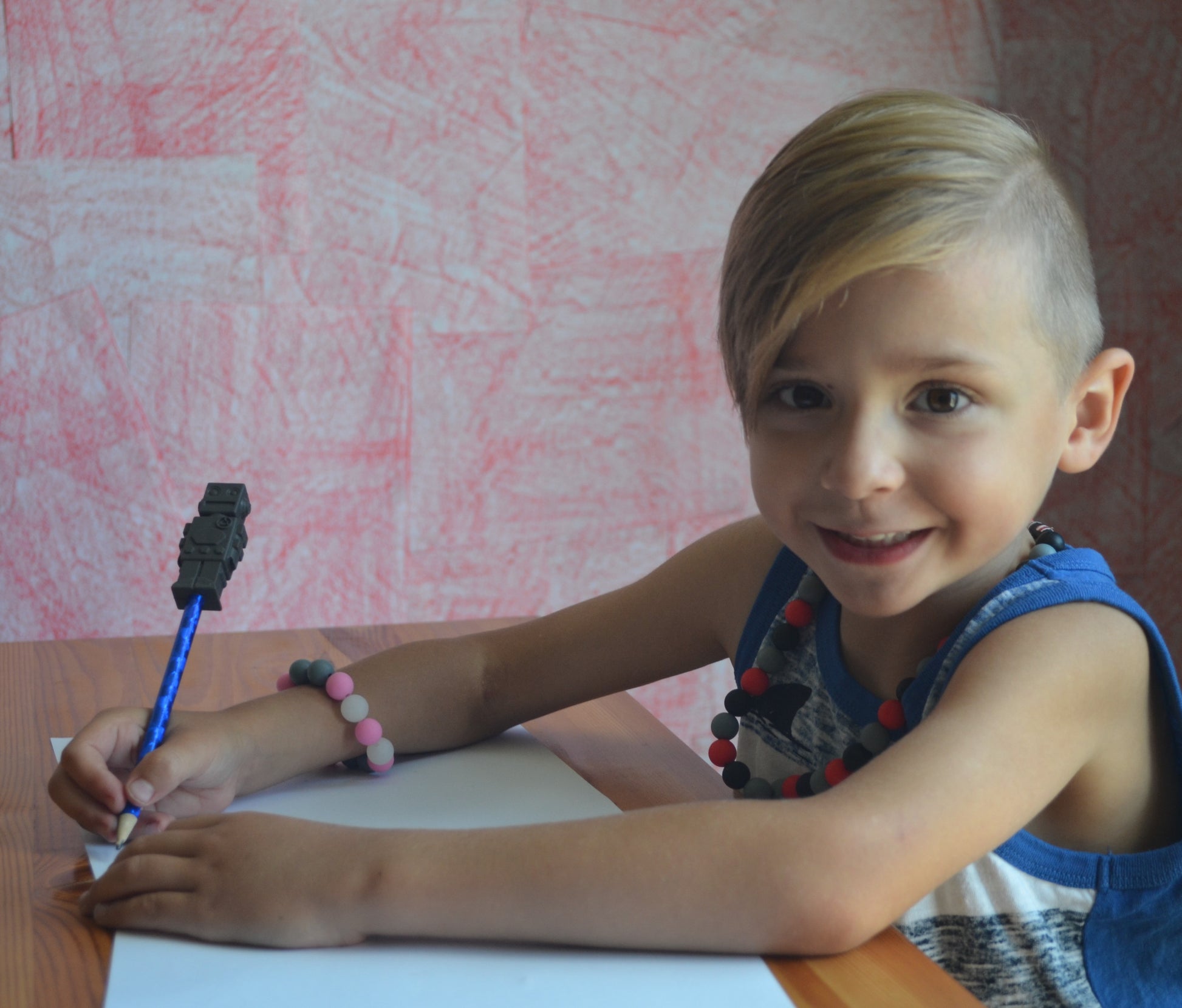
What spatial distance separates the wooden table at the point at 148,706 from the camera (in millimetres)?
445

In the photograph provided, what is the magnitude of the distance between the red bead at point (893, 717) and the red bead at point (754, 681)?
0.11m

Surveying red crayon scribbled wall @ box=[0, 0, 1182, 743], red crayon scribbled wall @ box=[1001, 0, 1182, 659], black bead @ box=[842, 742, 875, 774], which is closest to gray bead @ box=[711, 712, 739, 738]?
black bead @ box=[842, 742, 875, 774]

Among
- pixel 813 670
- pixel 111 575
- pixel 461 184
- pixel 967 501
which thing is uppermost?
pixel 461 184

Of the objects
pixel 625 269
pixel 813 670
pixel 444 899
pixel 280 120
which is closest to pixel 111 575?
pixel 280 120

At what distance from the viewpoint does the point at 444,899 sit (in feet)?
1.51

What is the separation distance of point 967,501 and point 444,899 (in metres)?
0.29

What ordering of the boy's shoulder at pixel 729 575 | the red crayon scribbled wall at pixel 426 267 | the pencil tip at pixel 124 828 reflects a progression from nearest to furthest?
the pencil tip at pixel 124 828, the boy's shoulder at pixel 729 575, the red crayon scribbled wall at pixel 426 267

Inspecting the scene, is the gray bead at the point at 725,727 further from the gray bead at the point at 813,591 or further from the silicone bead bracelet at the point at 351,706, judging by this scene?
the silicone bead bracelet at the point at 351,706

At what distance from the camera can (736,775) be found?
683mm

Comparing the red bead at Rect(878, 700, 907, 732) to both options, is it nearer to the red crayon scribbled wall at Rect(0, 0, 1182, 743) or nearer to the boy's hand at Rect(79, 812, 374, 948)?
the boy's hand at Rect(79, 812, 374, 948)

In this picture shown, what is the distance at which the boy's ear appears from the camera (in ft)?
2.14

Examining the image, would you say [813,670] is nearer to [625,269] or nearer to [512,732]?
[512,732]

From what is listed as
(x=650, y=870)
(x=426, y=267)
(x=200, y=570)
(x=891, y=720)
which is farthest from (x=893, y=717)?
(x=426, y=267)

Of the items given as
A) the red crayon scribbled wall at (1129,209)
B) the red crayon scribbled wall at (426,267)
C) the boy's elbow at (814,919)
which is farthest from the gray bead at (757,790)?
the red crayon scribbled wall at (1129,209)
